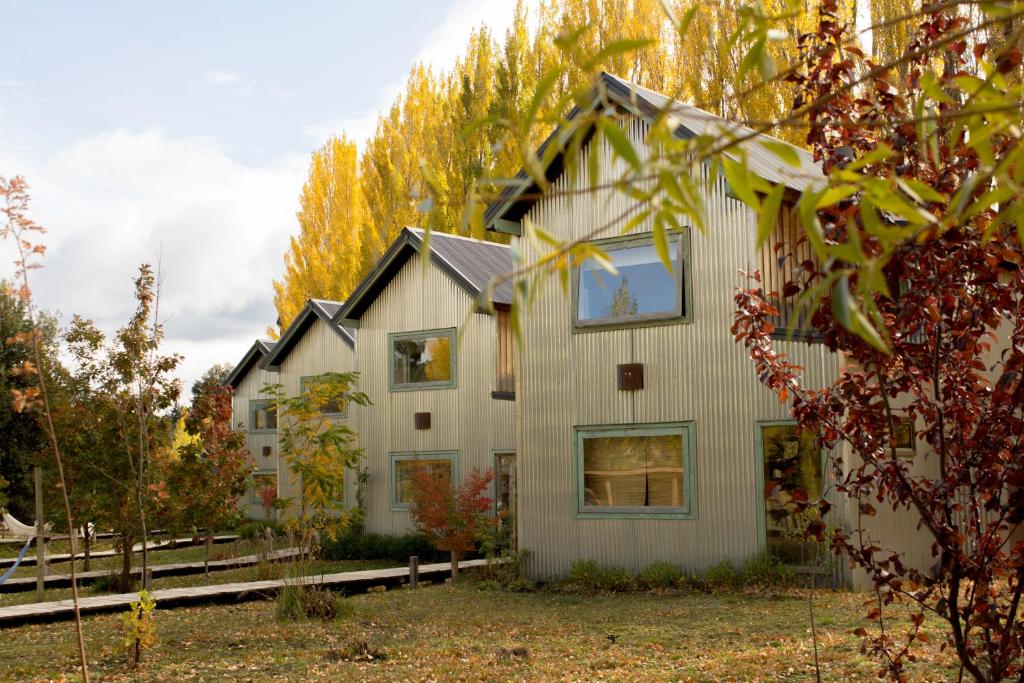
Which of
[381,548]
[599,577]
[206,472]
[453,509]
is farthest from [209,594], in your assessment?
[381,548]

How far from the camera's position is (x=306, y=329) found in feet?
87.2

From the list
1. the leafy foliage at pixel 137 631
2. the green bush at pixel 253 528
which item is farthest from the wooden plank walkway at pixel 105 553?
the leafy foliage at pixel 137 631

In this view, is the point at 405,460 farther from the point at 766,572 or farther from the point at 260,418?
the point at 766,572

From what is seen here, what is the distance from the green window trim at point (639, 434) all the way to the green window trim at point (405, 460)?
6.76m

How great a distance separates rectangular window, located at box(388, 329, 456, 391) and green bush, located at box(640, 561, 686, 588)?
27.2ft

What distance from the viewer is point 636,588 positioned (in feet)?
47.8

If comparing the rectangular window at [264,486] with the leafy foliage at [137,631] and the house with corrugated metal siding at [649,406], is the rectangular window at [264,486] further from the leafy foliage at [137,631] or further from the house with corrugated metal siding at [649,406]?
the leafy foliage at [137,631]

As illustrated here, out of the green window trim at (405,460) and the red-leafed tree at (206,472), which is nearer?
the red-leafed tree at (206,472)

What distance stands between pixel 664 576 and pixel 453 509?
5570 millimetres

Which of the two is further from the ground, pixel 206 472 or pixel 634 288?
pixel 634 288

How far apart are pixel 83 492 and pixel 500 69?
17941 mm

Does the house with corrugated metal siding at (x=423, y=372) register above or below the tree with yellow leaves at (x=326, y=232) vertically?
below

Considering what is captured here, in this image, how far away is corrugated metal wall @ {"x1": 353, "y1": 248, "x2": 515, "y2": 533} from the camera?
2169cm

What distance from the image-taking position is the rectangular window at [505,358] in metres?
19.6
